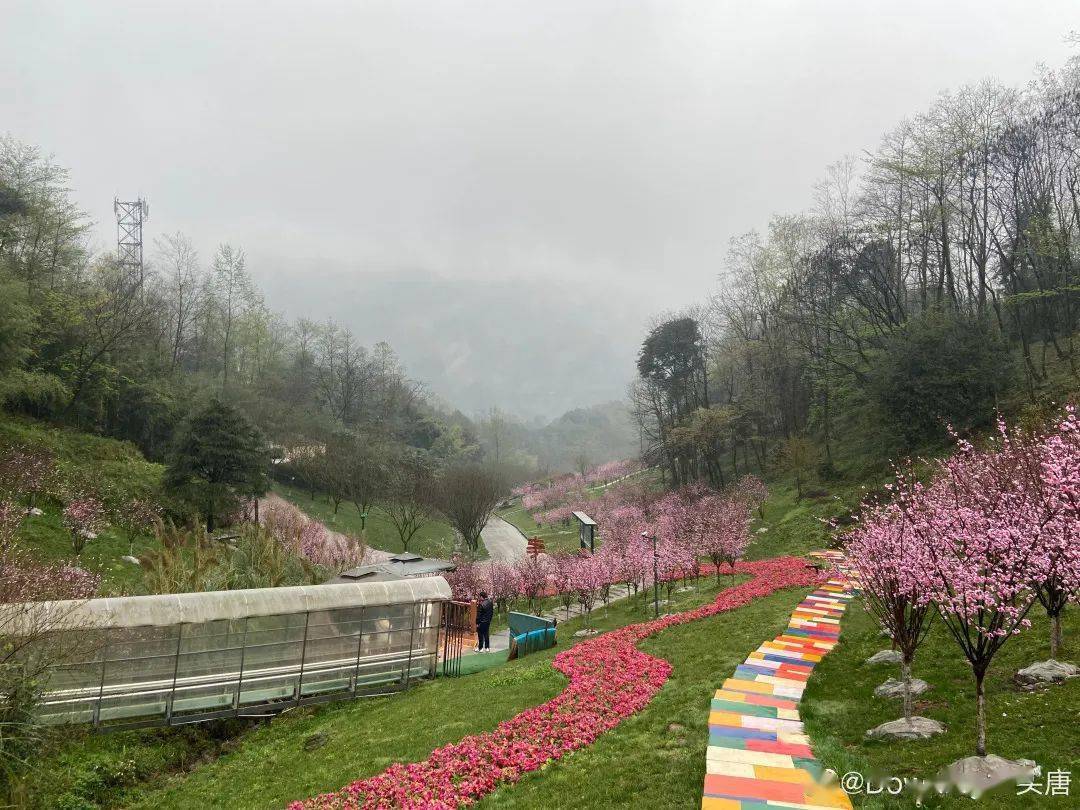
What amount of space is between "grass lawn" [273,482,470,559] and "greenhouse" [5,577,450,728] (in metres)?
23.1

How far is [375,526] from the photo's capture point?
48188 mm

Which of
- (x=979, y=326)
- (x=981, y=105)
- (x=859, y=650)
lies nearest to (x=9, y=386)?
(x=859, y=650)

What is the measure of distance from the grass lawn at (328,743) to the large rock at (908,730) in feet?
9.79

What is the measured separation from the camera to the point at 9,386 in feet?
102

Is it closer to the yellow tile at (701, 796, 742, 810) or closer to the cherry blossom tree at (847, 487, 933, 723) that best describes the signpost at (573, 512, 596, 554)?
the cherry blossom tree at (847, 487, 933, 723)

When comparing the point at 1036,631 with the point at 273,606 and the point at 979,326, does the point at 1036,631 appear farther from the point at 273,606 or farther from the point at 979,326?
the point at 979,326

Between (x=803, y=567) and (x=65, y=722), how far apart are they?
26682 mm

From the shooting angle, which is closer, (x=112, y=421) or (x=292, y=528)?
(x=292, y=528)

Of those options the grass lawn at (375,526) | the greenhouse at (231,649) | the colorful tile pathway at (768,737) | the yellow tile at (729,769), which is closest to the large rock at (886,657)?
the colorful tile pathway at (768,737)

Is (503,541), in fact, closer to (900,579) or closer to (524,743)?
(524,743)

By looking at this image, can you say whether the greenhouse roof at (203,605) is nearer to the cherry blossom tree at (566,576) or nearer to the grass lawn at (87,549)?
the grass lawn at (87,549)

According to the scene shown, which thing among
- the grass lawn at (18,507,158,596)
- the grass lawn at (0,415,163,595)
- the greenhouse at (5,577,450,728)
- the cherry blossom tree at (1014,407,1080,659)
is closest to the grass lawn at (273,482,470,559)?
the grass lawn at (0,415,163,595)

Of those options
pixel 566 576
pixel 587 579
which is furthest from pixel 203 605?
pixel 566 576

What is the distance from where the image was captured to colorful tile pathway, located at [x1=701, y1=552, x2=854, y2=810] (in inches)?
325
